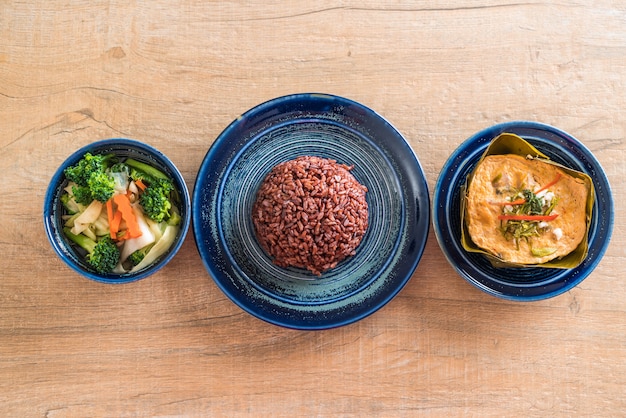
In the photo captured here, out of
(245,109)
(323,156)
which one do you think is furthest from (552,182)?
(245,109)

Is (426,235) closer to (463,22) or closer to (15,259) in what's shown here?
(463,22)


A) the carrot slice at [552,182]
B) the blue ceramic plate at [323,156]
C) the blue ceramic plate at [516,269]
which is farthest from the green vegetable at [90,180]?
the carrot slice at [552,182]

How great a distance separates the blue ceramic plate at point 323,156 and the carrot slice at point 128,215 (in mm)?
281

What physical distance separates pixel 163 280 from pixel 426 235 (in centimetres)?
139

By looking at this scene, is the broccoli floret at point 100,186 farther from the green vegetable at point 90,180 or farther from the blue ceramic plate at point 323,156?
the blue ceramic plate at point 323,156

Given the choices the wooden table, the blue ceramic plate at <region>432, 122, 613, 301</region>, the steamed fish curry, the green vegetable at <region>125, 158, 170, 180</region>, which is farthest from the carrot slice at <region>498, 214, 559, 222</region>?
the green vegetable at <region>125, 158, 170, 180</region>

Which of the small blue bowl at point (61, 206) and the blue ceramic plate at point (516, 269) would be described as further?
the blue ceramic plate at point (516, 269)

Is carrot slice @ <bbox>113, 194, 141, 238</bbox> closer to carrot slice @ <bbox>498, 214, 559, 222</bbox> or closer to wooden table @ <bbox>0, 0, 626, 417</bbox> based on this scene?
wooden table @ <bbox>0, 0, 626, 417</bbox>

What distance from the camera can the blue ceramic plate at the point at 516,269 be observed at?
2715 mm

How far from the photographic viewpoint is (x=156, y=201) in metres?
2.58

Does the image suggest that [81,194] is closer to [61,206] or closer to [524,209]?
[61,206]

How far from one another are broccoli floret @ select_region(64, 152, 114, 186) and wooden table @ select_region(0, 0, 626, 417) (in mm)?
412

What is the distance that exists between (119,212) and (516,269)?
77.4 inches

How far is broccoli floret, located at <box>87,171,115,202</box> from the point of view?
2.49 meters
